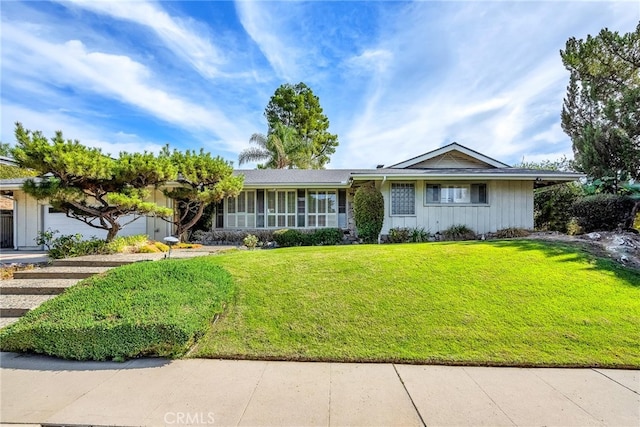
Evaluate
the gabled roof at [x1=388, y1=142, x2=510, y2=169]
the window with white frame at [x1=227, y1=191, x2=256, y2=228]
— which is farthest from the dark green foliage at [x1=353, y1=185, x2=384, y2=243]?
the window with white frame at [x1=227, y1=191, x2=256, y2=228]

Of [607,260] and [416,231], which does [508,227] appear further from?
[607,260]

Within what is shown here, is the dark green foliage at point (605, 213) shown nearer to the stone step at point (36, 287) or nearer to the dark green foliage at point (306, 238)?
the dark green foliage at point (306, 238)

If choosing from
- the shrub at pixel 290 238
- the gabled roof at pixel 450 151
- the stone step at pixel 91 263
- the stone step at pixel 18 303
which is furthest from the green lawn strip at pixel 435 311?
the gabled roof at pixel 450 151

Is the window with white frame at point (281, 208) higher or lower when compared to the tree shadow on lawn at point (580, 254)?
higher

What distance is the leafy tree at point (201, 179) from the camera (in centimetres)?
1186

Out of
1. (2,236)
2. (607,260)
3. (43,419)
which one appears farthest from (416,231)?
(2,236)

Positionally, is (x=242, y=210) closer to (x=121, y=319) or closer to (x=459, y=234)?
(x=459, y=234)

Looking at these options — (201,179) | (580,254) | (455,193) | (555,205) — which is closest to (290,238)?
(201,179)

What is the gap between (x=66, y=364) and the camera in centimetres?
422

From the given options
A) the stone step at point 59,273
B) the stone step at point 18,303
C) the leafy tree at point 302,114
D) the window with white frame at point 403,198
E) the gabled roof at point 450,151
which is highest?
the leafy tree at point 302,114

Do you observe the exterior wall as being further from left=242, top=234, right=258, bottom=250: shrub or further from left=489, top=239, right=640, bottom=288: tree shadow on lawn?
left=489, top=239, right=640, bottom=288: tree shadow on lawn

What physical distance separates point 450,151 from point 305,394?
14.0 metres

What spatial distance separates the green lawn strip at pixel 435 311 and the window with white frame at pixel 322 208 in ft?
26.1

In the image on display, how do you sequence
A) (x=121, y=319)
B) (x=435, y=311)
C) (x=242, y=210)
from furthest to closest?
(x=242, y=210)
(x=435, y=311)
(x=121, y=319)
